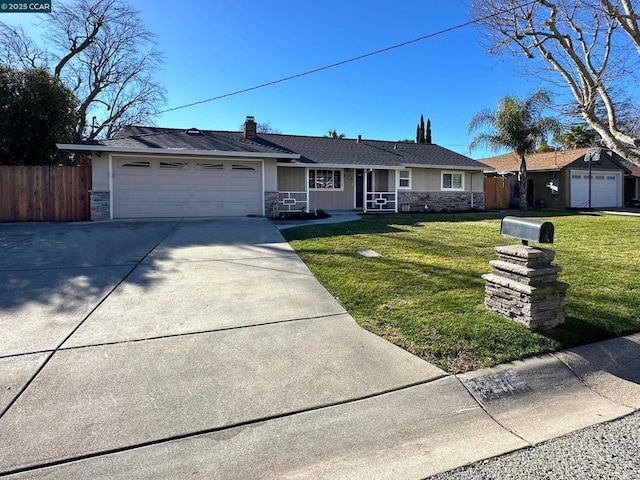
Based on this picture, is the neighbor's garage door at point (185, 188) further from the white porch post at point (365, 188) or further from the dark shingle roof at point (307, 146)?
the white porch post at point (365, 188)

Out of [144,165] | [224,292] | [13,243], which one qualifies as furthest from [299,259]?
[144,165]

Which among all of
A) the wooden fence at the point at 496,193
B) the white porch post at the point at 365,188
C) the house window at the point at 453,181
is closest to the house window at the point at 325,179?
the white porch post at the point at 365,188

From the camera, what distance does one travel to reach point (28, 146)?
14156mm

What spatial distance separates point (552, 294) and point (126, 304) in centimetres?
480

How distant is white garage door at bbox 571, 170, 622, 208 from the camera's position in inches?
894

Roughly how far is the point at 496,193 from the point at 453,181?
3.41 meters

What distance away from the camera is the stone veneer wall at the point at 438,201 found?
18.7 m

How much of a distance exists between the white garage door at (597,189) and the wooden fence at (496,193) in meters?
4.56

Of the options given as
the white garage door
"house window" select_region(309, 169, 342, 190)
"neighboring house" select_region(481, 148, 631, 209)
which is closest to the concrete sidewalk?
"house window" select_region(309, 169, 342, 190)

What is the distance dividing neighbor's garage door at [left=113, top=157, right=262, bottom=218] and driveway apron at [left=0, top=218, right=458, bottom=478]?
778cm

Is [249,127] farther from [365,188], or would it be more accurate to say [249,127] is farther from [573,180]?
[573,180]

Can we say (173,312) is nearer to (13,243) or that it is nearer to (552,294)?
(552,294)

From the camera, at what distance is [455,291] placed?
197 inches

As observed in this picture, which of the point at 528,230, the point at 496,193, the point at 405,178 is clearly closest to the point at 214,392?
the point at 528,230
